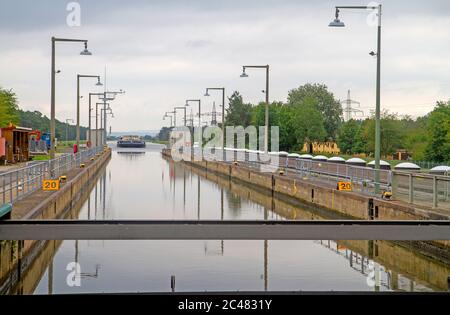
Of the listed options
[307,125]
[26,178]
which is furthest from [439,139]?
[26,178]

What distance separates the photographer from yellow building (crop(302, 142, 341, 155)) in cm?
10301

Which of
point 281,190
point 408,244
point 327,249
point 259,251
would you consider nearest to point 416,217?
point 408,244

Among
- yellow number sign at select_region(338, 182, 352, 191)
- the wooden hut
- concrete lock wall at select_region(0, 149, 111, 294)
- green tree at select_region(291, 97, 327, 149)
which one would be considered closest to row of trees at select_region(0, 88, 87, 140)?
the wooden hut

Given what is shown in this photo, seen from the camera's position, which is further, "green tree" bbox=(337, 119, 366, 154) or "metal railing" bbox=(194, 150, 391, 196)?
"green tree" bbox=(337, 119, 366, 154)

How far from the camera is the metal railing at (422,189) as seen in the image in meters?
21.9

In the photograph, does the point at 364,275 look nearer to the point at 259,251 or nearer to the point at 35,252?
the point at 259,251

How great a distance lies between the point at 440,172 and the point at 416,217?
17068 mm

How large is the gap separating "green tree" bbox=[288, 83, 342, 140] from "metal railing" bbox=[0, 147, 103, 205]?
94.9 m

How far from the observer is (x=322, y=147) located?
112 m

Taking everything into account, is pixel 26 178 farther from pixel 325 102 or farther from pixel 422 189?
pixel 325 102

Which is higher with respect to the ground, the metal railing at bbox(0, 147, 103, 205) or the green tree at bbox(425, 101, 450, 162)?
the green tree at bbox(425, 101, 450, 162)

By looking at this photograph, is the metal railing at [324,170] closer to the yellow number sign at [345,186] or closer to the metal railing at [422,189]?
the yellow number sign at [345,186]

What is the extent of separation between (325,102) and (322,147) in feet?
123

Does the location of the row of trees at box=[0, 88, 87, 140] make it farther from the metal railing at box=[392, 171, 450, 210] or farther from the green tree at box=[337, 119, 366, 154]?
the metal railing at box=[392, 171, 450, 210]
